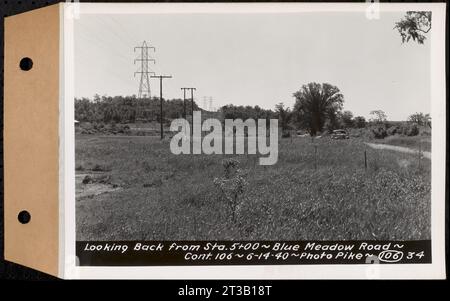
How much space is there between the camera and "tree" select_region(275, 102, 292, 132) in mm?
3127

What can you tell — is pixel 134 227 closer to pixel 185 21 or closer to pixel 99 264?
pixel 99 264

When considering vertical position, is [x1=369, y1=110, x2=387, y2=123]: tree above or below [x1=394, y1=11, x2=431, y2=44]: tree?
below

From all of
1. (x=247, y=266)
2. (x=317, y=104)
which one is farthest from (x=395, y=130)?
(x=247, y=266)

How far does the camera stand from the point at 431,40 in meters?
3.10

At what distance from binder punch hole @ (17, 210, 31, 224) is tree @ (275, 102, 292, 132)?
1913 mm

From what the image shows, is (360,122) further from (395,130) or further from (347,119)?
(395,130)

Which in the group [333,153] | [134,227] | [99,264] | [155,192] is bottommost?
[99,264]

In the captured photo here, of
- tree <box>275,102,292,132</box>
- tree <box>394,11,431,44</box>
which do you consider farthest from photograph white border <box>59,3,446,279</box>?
tree <box>275,102,292,132</box>

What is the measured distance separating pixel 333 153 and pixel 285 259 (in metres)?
0.84

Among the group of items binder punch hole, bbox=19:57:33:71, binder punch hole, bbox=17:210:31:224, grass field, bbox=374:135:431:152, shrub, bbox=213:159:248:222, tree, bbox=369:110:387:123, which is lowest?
binder punch hole, bbox=17:210:31:224

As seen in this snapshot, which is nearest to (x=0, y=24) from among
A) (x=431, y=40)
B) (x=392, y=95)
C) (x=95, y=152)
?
(x=95, y=152)

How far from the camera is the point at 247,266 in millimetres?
3182

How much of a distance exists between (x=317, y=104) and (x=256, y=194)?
773 millimetres

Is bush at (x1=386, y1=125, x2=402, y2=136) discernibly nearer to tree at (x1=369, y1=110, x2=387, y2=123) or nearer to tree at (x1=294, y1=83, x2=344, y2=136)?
tree at (x1=369, y1=110, x2=387, y2=123)
